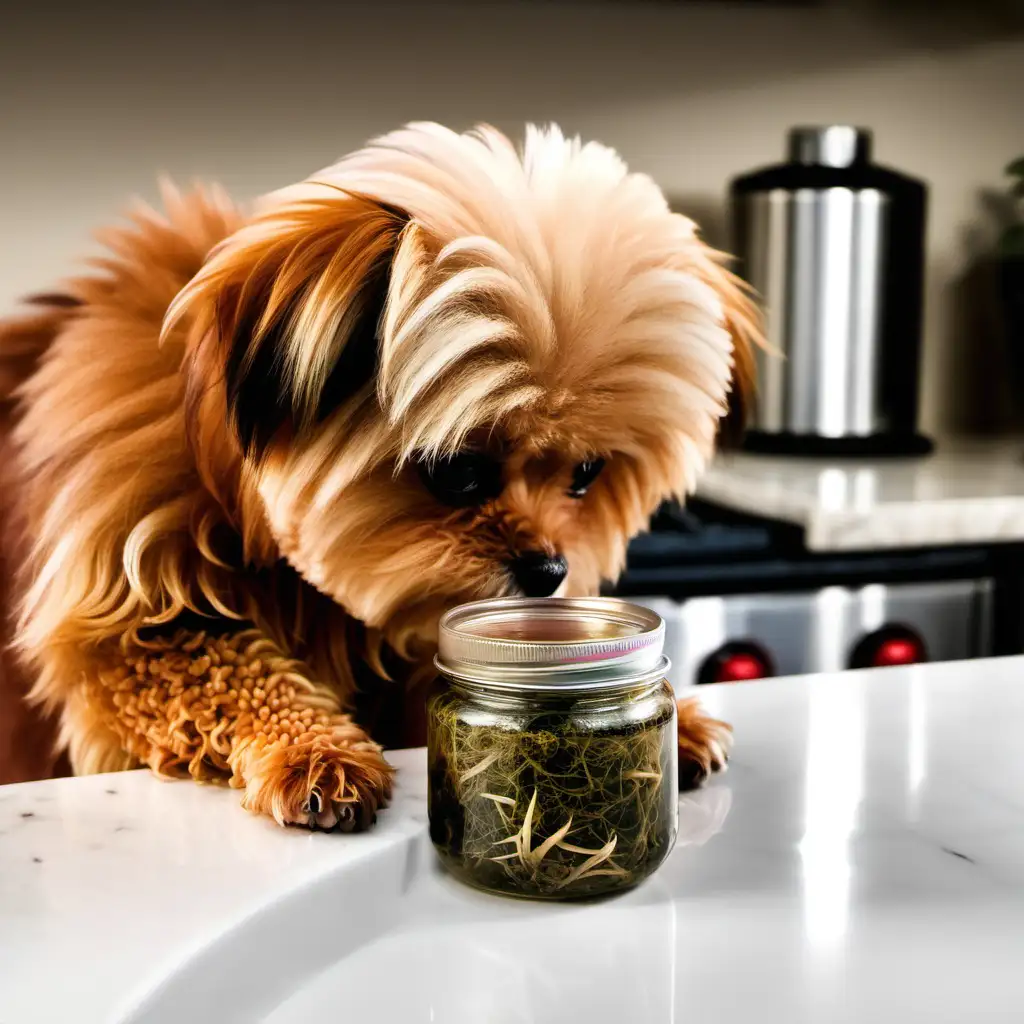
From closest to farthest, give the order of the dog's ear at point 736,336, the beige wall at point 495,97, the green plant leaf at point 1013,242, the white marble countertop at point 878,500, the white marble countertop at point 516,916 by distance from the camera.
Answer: the white marble countertop at point 516,916, the dog's ear at point 736,336, the beige wall at point 495,97, the white marble countertop at point 878,500, the green plant leaf at point 1013,242

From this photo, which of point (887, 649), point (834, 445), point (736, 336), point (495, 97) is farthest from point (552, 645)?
point (834, 445)

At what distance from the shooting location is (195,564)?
81cm

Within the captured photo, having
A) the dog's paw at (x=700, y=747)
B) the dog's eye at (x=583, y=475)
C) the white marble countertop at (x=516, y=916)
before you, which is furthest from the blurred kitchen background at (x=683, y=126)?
the white marble countertop at (x=516, y=916)

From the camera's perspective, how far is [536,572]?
2.50ft

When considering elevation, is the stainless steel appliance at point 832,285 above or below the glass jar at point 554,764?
above

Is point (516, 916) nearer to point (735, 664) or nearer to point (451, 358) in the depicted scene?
point (451, 358)

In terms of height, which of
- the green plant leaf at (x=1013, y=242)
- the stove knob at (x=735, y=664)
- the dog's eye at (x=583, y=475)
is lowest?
the stove knob at (x=735, y=664)

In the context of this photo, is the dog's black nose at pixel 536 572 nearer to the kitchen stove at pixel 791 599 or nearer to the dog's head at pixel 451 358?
the dog's head at pixel 451 358

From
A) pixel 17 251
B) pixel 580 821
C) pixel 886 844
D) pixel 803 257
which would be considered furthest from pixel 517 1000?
pixel 803 257

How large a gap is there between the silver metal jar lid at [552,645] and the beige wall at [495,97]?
0.65 metres

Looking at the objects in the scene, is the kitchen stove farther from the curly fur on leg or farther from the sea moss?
the sea moss

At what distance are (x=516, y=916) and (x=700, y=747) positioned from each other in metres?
0.20

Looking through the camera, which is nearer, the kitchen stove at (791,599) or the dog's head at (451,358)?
the dog's head at (451,358)

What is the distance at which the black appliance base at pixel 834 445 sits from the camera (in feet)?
5.37
